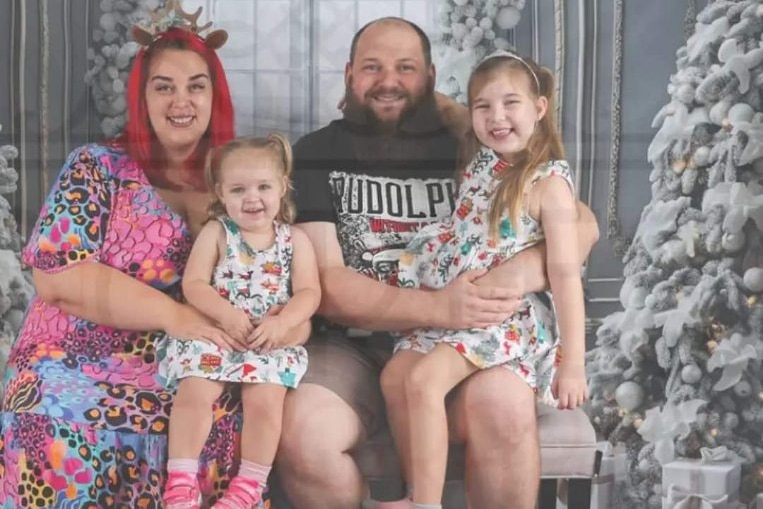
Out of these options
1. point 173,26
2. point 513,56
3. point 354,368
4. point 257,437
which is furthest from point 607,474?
point 173,26

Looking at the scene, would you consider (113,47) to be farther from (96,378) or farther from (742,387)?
(742,387)

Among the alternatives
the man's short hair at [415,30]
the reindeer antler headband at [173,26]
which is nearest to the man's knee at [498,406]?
the man's short hair at [415,30]

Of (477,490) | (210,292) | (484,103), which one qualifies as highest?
(484,103)

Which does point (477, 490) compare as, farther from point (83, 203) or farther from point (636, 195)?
point (83, 203)

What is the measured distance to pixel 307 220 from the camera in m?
1.27

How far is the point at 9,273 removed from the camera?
132cm

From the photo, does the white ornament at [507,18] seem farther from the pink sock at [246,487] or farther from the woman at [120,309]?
the pink sock at [246,487]

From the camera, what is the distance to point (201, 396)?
1.25 meters

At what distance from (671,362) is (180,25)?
0.84 m

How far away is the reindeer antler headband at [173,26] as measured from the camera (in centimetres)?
128

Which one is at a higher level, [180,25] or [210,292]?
[180,25]

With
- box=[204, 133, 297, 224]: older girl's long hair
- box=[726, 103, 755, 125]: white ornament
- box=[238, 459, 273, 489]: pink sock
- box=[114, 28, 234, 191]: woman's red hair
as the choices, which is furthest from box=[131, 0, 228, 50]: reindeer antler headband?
box=[726, 103, 755, 125]: white ornament

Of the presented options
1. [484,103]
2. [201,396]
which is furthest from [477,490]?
[484,103]

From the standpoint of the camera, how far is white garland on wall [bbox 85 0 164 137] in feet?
4.17
